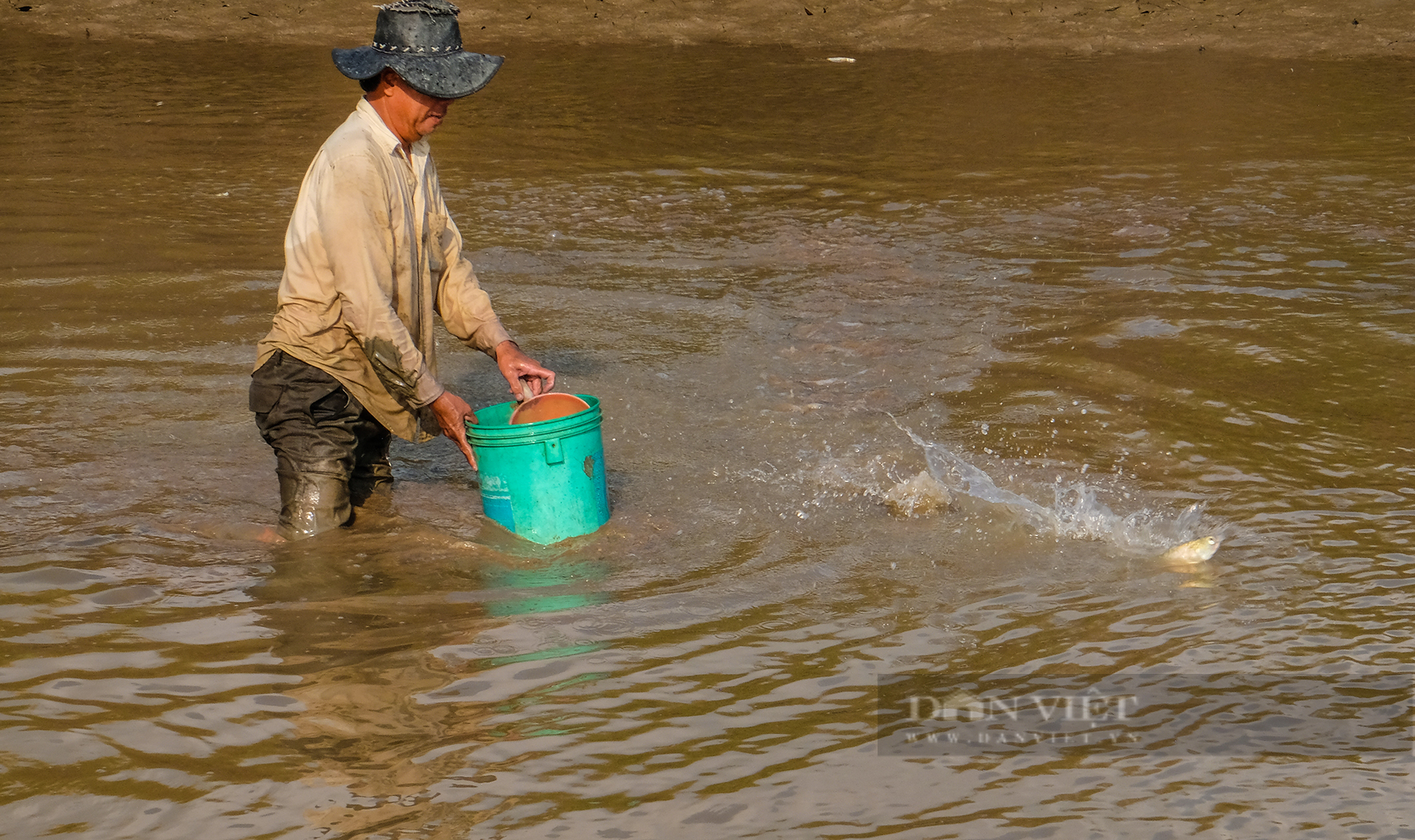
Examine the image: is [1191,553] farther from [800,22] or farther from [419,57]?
[800,22]

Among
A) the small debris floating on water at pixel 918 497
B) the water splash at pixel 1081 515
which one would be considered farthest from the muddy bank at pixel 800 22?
the small debris floating on water at pixel 918 497

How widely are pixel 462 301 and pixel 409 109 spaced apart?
0.65 m

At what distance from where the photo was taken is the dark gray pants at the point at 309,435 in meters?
3.97

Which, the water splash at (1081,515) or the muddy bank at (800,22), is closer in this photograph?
the water splash at (1081,515)

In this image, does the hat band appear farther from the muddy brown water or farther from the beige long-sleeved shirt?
the muddy brown water

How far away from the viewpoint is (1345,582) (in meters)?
3.88

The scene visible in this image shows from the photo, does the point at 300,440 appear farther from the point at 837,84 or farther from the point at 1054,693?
the point at 837,84

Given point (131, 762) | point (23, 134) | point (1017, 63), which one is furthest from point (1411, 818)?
point (1017, 63)

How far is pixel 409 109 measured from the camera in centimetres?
379

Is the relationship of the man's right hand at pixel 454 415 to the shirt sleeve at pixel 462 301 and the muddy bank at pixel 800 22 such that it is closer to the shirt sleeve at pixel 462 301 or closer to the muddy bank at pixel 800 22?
the shirt sleeve at pixel 462 301

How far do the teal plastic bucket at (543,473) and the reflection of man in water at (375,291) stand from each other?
0.10 metres

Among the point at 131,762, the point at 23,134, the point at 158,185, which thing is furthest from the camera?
the point at 23,134

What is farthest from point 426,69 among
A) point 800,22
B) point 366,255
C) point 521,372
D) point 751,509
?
point 800,22

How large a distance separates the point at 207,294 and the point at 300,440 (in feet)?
9.27
